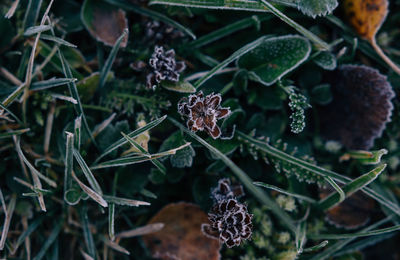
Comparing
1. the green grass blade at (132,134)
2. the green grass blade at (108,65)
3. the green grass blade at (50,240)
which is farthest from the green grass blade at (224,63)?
the green grass blade at (50,240)

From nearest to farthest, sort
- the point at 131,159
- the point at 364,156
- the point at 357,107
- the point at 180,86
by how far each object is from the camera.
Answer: the point at 131,159
the point at 180,86
the point at 364,156
the point at 357,107

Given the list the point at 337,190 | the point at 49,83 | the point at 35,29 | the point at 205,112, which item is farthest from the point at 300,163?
the point at 35,29

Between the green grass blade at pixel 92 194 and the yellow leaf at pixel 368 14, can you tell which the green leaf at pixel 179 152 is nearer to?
the green grass blade at pixel 92 194

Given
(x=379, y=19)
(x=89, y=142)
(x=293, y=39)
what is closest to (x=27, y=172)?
(x=89, y=142)

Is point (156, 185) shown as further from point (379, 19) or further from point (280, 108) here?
point (379, 19)

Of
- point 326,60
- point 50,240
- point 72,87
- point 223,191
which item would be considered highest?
point 326,60

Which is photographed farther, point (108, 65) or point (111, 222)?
point (108, 65)

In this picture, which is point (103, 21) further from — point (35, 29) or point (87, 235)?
point (87, 235)
